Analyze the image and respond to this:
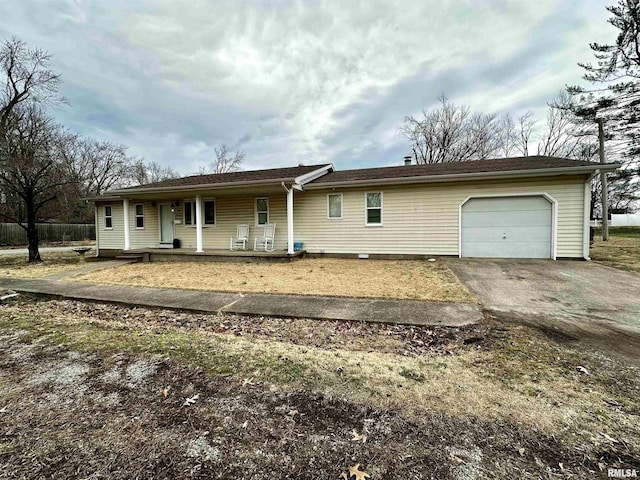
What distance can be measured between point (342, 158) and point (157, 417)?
2340cm

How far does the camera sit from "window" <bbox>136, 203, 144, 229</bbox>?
1377 cm

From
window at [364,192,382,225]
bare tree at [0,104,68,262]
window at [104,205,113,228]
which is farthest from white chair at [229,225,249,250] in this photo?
window at [104,205,113,228]

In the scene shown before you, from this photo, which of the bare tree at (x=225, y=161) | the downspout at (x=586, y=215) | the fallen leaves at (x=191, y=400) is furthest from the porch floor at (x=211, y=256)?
the bare tree at (x=225, y=161)

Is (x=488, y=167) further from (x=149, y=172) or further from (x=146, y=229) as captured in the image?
(x=149, y=172)

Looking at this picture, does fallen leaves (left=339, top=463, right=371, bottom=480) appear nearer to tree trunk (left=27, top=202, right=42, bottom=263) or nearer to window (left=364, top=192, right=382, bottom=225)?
window (left=364, top=192, right=382, bottom=225)

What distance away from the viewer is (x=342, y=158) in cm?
2384

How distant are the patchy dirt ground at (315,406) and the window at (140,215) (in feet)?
37.5

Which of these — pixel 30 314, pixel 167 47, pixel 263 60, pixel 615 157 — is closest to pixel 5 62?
pixel 167 47

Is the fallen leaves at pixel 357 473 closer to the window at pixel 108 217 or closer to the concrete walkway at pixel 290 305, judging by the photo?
the concrete walkway at pixel 290 305

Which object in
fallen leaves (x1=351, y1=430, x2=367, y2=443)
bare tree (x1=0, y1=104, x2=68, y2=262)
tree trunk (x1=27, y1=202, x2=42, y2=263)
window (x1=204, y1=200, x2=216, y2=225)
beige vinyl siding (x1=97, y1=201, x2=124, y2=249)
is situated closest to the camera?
fallen leaves (x1=351, y1=430, x2=367, y2=443)

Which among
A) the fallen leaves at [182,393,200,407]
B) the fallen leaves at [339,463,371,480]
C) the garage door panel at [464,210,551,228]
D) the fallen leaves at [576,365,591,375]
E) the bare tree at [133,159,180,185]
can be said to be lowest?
the fallen leaves at [182,393,200,407]

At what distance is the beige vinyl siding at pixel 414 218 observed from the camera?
881 centimetres

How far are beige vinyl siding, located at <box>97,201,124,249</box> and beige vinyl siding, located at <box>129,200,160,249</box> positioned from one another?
72 centimetres

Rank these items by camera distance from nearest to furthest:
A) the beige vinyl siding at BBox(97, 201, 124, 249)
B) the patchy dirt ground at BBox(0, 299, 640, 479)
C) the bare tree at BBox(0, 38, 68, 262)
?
the patchy dirt ground at BBox(0, 299, 640, 479) < the bare tree at BBox(0, 38, 68, 262) < the beige vinyl siding at BBox(97, 201, 124, 249)
